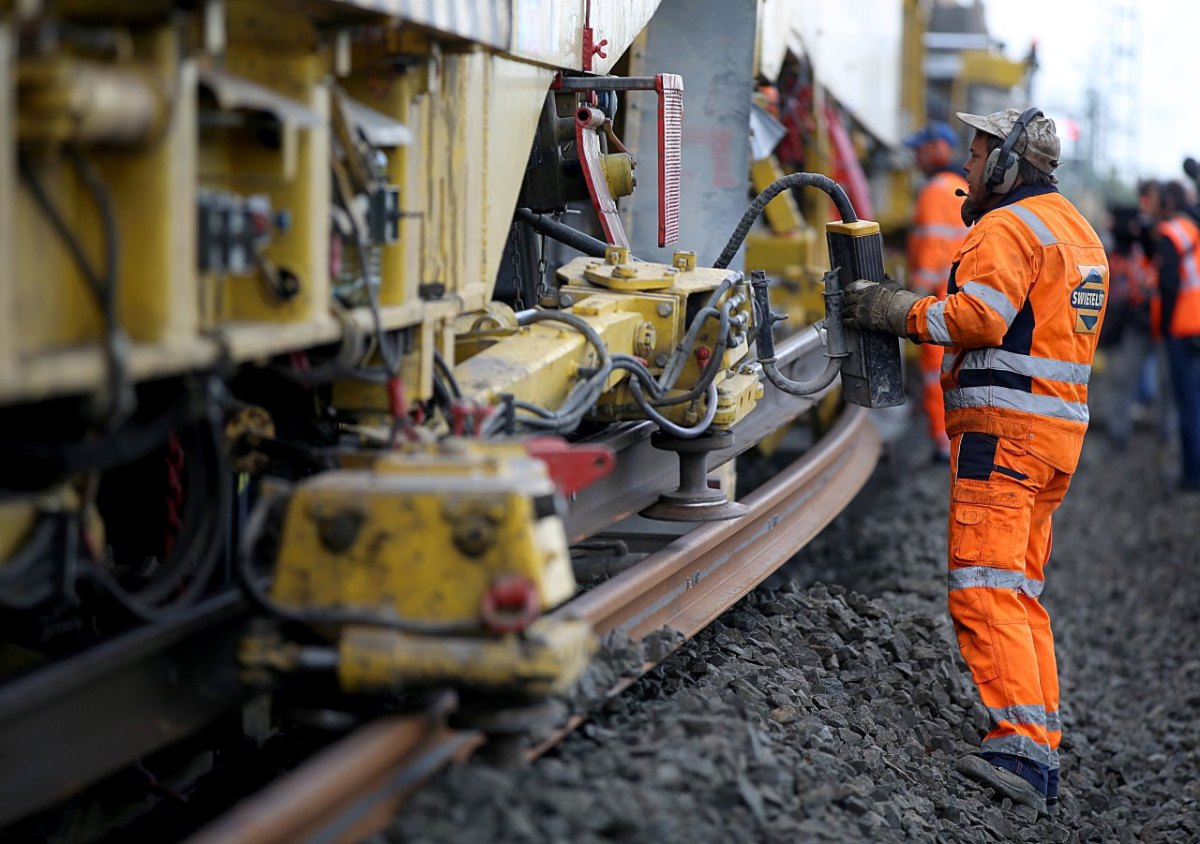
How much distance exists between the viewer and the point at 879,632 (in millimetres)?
5789

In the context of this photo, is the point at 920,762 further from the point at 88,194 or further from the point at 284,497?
the point at 88,194

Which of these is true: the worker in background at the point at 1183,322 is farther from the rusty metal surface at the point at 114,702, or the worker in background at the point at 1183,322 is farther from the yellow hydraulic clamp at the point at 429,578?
the rusty metal surface at the point at 114,702

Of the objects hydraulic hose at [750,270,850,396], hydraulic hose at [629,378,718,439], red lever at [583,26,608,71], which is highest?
red lever at [583,26,608,71]

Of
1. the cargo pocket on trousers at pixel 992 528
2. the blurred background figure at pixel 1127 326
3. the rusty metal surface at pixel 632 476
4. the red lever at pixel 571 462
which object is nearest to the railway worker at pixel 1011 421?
the cargo pocket on trousers at pixel 992 528

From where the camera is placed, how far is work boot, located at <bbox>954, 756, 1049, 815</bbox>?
478 centimetres

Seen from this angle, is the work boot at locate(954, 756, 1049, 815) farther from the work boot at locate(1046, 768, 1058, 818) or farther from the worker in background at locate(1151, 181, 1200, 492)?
the worker in background at locate(1151, 181, 1200, 492)

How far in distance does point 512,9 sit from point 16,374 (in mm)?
2268

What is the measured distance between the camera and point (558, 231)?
553 cm

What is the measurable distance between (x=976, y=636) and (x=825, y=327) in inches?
47.3

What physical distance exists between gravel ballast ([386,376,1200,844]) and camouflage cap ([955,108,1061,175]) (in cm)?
179

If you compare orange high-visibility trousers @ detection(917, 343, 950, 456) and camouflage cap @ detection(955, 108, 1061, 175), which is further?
orange high-visibility trousers @ detection(917, 343, 950, 456)

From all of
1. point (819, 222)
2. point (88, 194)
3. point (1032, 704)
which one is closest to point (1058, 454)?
point (1032, 704)

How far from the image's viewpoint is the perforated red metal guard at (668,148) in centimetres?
543

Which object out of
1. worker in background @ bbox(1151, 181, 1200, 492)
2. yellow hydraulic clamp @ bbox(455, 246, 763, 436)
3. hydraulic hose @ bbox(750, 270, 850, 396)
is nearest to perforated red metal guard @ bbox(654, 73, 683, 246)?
yellow hydraulic clamp @ bbox(455, 246, 763, 436)
